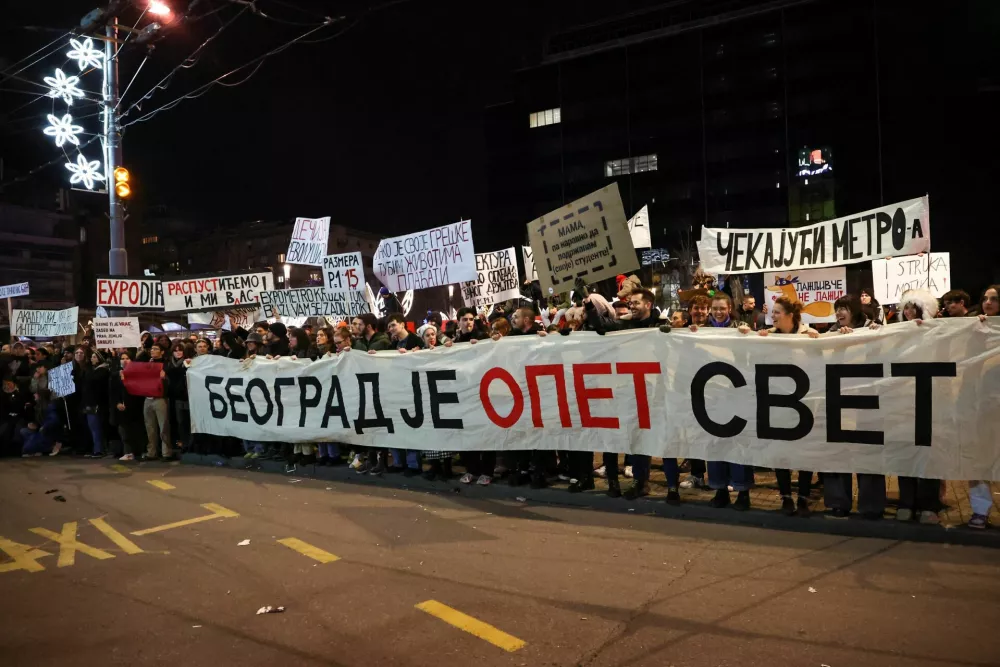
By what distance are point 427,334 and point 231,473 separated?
3.64 meters

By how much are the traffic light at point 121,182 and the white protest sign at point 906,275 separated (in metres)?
14.8

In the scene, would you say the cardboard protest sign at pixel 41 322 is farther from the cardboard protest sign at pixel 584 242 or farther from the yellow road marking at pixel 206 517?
the cardboard protest sign at pixel 584 242

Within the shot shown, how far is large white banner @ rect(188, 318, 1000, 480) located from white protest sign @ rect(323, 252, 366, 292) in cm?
259

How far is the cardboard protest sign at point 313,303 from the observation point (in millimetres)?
11695

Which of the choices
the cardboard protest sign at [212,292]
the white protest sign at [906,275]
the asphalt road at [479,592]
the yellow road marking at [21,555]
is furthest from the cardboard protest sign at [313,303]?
the white protest sign at [906,275]

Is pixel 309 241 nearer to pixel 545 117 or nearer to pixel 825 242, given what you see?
pixel 825 242

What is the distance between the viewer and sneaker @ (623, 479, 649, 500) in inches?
275

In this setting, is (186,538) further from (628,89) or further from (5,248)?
(628,89)

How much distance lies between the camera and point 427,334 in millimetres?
8562

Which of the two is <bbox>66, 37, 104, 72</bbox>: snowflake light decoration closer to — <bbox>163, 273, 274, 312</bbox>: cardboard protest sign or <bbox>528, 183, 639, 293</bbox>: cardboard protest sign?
<bbox>163, 273, 274, 312</bbox>: cardboard protest sign

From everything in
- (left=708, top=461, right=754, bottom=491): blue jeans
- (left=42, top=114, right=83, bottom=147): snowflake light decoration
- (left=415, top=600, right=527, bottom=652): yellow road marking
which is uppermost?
(left=42, top=114, right=83, bottom=147): snowflake light decoration

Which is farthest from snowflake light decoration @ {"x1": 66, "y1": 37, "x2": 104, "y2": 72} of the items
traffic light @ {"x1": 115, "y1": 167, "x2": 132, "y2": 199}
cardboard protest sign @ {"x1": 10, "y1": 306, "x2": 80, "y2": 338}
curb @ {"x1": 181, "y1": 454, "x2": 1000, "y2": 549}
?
curb @ {"x1": 181, "y1": 454, "x2": 1000, "y2": 549}

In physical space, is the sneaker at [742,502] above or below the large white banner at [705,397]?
below

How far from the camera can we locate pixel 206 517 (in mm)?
7227
